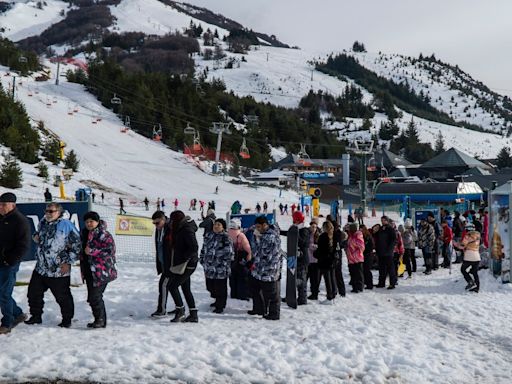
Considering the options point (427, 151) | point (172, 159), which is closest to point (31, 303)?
point (172, 159)

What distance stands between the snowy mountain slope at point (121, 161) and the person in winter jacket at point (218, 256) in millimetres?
25080

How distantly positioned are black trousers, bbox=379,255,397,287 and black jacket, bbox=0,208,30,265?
7.51 meters

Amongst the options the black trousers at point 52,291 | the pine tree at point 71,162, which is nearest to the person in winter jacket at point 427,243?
the black trousers at point 52,291

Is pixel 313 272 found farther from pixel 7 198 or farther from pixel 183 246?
pixel 7 198

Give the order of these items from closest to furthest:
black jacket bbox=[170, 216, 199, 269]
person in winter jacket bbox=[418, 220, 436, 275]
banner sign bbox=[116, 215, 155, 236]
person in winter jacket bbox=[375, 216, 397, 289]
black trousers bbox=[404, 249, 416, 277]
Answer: black jacket bbox=[170, 216, 199, 269] < person in winter jacket bbox=[375, 216, 397, 289] < banner sign bbox=[116, 215, 155, 236] < black trousers bbox=[404, 249, 416, 277] < person in winter jacket bbox=[418, 220, 436, 275]

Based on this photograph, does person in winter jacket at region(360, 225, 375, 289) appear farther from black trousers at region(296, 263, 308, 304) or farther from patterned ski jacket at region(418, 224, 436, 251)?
black trousers at region(296, 263, 308, 304)

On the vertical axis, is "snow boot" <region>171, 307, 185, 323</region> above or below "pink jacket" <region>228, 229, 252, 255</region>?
below

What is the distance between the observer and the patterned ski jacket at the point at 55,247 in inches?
238

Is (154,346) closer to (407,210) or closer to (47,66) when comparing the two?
(407,210)

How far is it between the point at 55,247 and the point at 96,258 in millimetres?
489

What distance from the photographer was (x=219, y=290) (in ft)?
25.3

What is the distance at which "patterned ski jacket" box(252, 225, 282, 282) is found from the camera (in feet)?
24.3

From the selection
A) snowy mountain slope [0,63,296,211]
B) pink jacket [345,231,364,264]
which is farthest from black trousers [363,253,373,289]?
snowy mountain slope [0,63,296,211]

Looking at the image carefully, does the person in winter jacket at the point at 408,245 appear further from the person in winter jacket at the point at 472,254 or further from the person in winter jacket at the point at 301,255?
the person in winter jacket at the point at 301,255
